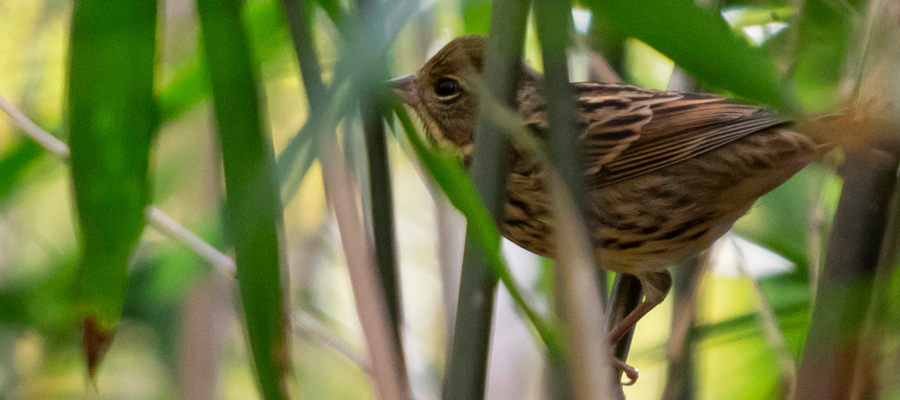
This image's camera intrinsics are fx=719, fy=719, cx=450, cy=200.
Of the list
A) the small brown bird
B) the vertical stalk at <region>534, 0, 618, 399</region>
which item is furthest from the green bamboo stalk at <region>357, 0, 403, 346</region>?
the small brown bird

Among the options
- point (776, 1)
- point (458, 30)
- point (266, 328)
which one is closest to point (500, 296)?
point (458, 30)

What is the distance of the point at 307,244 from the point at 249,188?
984mm

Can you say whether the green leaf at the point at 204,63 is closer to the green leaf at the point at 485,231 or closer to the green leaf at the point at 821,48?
the green leaf at the point at 485,231

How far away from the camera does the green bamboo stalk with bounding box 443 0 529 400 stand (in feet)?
1.69

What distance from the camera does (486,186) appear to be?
0.54m

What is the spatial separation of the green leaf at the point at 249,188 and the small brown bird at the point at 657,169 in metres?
0.55

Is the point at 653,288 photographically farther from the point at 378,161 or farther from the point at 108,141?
the point at 108,141

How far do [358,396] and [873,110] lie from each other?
196cm

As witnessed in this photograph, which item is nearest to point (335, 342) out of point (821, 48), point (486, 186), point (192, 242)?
point (192, 242)

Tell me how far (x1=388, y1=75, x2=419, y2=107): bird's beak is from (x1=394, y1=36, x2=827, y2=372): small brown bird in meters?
0.04

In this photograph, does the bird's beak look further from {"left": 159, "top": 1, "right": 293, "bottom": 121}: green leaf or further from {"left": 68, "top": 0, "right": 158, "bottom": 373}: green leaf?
{"left": 68, "top": 0, "right": 158, "bottom": 373}: green leaf

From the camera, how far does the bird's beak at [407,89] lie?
1.19m

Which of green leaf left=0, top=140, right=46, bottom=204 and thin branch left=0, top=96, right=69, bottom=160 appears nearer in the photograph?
thin branch left=0, top=96, right=69, bottom=160

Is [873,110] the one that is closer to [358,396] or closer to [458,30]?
[458,30]
